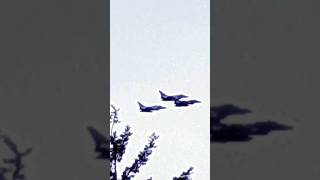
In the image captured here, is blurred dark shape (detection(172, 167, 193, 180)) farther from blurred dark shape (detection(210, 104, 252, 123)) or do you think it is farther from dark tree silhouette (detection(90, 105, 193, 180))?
blurred dark shape (detection(210, 104, 252, 123))

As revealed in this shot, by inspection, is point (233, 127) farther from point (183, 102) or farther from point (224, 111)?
point (183, 102)

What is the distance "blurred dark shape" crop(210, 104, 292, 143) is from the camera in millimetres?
3159
